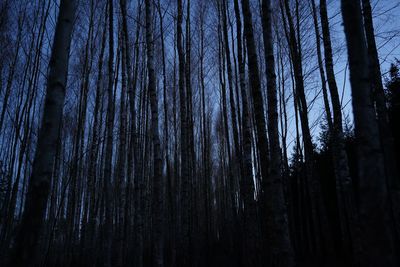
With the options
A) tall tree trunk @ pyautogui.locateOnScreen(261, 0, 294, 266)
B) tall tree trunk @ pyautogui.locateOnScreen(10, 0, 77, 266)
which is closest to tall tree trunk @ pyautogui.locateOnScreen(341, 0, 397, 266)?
tall tree trunk @ pyautogui.locateOnScreen(261, 0, 294, 266)

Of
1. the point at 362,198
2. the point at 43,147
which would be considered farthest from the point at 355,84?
the point at 43,147

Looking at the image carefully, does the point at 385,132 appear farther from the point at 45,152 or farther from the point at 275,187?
the point at 45,152

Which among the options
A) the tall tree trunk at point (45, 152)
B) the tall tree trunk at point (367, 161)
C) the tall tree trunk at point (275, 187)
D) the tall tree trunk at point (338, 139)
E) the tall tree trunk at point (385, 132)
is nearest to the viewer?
the tall tree trunk at point (367, 161)

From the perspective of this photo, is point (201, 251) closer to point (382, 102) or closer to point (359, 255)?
point (359, 255)

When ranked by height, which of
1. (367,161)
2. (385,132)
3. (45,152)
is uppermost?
(385,132)

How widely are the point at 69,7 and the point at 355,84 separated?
6.69 feet

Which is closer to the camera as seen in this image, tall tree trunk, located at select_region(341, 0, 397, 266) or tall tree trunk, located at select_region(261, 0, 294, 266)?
tall tree trunk, located at select_region(341, 0, 397, 266)

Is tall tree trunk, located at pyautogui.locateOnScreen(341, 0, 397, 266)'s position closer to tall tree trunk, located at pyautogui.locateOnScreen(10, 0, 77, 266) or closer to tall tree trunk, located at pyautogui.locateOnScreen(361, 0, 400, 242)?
tall tree trunk, located at pyautogui.locateOnScreen(10, 0, 77, 266)

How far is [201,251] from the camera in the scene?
9.41 metres

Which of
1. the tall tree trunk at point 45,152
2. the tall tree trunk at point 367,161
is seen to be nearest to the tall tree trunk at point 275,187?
the tall tree trunk at point 367,161

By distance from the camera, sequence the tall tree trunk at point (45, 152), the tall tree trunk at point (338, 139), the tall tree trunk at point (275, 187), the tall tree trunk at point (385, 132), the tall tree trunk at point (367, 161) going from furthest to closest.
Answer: the tall tree trunk at point (338, 139), the tall tree trunk at point (385, 132), the tall tree trunk at point (275, 187), the tall tree trunk at point (45, 152), the tall tree trunk at point (367, 161)

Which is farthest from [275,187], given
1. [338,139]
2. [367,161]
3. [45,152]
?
[338,139]

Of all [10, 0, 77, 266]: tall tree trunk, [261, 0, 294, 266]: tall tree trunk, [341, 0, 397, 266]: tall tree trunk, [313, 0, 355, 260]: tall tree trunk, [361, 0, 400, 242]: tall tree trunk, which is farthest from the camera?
[313, 0, 355, 260]: tall tree trunk

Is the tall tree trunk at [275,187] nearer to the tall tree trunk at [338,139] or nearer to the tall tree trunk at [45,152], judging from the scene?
the tall tree trunk at [45,152]
